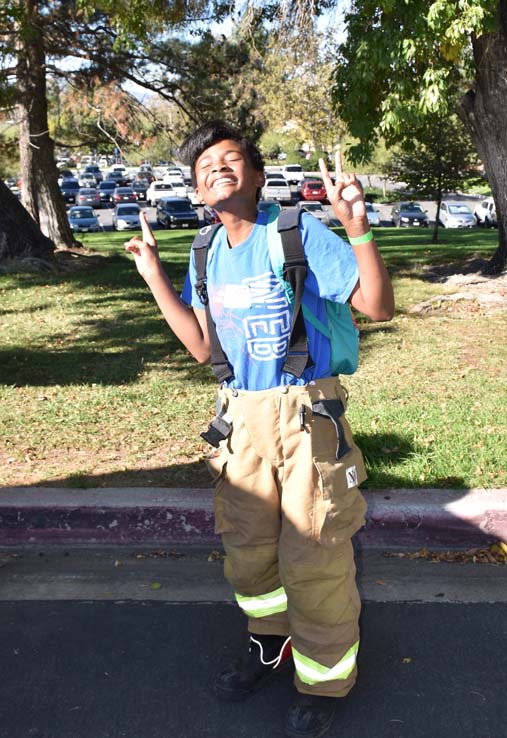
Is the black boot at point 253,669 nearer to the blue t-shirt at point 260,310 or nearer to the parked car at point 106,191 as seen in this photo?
the blue t-shirt at point 260,310

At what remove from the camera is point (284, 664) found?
3.27 meters

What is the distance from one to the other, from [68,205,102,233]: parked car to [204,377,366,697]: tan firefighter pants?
36.3 metres

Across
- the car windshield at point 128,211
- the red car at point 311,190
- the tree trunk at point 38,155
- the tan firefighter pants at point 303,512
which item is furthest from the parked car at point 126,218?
the tan firefighter pants at point 303,512

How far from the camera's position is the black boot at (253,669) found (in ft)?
10.1

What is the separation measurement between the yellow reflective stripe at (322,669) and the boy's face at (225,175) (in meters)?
1.57

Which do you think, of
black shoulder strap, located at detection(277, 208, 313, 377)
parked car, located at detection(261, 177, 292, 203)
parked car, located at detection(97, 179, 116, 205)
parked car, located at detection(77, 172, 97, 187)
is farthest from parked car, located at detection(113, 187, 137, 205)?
black shoulder strap, located at detection(277, 208, 313, 377)

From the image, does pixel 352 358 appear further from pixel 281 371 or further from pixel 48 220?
pixel 48 220

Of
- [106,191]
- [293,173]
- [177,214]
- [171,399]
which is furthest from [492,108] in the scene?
[293,173]

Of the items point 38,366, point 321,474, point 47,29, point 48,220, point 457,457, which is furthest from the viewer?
point 48,220

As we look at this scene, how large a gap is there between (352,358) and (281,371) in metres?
0.26

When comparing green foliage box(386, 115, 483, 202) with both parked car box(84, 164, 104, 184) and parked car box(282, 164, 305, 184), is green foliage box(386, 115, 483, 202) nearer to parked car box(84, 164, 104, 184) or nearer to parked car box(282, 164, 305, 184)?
parked car box(282, 164, 305, 184)

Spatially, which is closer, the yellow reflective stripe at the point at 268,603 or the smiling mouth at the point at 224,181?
the smiling mouth at the point at 224,181

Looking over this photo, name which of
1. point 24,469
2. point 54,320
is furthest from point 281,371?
point 54,320

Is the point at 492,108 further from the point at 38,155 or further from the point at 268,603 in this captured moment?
the point at 38,155
